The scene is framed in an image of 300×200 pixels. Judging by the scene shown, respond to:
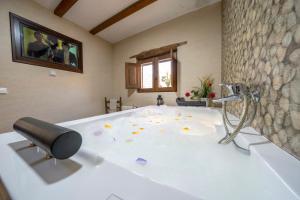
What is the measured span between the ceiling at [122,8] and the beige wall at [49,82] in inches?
9.5

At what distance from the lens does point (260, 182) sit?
0.36 m

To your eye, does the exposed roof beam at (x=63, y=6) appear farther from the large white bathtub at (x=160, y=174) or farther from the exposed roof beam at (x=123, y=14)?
the large white bathtub at (x=160, y=174)

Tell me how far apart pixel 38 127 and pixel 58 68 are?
2.17 m

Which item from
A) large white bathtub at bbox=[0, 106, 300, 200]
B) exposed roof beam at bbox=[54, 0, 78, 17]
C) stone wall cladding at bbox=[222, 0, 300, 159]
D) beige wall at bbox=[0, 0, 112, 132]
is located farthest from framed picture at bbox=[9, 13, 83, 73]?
stone wall cladding at bbox=[222, 0, 300, 159]

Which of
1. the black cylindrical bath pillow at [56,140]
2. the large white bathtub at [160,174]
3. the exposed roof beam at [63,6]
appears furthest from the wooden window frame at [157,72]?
the black cylindrical bath pillow at [56,140]

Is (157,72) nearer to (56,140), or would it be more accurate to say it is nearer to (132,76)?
(132,76)

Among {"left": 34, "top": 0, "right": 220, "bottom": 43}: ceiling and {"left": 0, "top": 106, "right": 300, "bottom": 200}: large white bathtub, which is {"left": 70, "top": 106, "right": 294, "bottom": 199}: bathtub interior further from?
{"left": 34, "top": 0, "right": 220, "bottom": 43}: ceiling

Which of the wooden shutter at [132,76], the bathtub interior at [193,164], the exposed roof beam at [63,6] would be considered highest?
the exposed roof beam at [63,6]

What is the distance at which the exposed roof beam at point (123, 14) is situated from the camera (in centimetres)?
187

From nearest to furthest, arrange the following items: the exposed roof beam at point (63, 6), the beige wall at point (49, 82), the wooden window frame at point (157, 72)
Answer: the beige wall at point (49, 82) < the exposed roof beam at point (63, 6) < the wooden window frame at point (157, 72)

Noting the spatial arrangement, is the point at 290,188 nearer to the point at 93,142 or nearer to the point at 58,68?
the point at 93,142

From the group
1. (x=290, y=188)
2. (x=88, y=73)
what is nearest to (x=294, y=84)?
(x=290, y=188)

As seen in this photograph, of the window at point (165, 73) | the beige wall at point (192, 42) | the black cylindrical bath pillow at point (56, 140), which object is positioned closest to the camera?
the black cylindrical bath pillow at point (56, 140)

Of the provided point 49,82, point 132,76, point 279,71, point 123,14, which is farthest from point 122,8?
point 279,71
